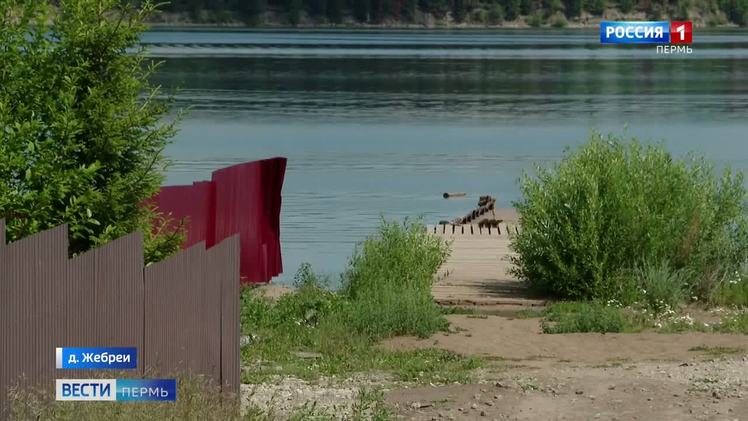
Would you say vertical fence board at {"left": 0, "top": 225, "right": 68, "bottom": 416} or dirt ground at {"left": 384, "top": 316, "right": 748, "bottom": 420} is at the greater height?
vertical fence board at {"left": 0, "top": 225, "right": 68, "bottom": 416}

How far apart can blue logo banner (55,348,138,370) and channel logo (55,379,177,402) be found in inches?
4.9

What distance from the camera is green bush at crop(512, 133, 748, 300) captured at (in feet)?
62.3

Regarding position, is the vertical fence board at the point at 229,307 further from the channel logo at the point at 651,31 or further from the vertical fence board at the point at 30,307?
the channel logo at the point at 651,31

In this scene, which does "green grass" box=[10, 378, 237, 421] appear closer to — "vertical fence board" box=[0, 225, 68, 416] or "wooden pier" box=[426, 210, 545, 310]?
"vertical fence board" box=[0, 225, 68, 416]

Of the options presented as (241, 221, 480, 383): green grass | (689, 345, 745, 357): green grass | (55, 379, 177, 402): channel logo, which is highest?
(55, 379, 177, 402): channel logo

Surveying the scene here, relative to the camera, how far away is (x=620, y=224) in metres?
19.1

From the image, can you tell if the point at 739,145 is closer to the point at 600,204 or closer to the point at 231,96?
the point at 231,96

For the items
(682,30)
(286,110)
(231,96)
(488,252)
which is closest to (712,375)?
(488,252)

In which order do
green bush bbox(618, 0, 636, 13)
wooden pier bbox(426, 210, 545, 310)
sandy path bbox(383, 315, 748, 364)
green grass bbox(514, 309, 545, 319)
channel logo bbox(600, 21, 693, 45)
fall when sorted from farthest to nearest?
green bush bbox(618, 0, 636, 13), channel logo bbox(600, 21, 693, 45), wooden pier bbox(426, 210, 545, 310), green grass bbox(514, 309, 545, 319), sandy path bbox(383, 315, 748, 364)

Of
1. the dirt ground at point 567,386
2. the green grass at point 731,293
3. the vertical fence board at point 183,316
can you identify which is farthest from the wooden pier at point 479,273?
the vertical fence board at point 183,316

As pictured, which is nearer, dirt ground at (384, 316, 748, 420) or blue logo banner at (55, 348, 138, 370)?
blue logo banner at (55, 348, 138, 370)

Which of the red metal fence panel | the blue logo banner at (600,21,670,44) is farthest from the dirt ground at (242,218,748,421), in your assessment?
the blue logo banner at (600,21,670,44)

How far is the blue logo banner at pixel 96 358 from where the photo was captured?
10.7 m

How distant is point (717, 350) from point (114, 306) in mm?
6826
